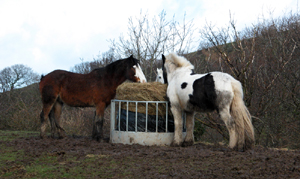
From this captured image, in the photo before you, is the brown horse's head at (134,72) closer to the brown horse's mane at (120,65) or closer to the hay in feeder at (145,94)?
the brown horse's mane at (120,65)

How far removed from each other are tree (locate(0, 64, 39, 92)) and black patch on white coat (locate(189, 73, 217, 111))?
496 inches

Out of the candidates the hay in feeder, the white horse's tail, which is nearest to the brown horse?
the hay in feeder

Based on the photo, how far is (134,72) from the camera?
685cm

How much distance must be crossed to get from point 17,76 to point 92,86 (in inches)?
525

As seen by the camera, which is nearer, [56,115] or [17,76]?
[56,115]

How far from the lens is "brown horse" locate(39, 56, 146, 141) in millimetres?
6805

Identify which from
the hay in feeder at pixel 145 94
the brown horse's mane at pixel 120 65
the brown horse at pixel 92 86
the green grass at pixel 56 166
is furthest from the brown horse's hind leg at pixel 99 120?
Answer: the green grass at pixel 56 166

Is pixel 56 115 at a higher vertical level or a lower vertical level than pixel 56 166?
higher

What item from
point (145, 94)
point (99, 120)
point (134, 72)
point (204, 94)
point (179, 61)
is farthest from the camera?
point (134, 72)

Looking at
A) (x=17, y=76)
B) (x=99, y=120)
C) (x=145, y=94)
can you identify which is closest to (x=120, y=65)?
(x=145, y=94)

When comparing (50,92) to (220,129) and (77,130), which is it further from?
(220,129)

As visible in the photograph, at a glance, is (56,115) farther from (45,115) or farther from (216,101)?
(216,101)

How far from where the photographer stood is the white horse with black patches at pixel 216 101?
5211mm

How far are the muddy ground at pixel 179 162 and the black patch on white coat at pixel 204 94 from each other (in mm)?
880
